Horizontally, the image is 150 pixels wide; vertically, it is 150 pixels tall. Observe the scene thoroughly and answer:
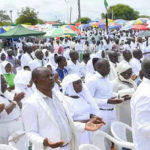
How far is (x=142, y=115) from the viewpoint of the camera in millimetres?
2668

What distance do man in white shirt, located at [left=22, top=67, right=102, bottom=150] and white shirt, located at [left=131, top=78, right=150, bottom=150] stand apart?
1.26 feet

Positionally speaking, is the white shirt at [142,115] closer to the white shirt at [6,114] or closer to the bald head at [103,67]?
the bald head at [103,67]

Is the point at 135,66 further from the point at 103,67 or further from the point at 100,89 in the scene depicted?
the point at 100,89

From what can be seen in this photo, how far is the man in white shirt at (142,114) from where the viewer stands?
266cm

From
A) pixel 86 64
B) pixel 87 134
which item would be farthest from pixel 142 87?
pixel 86 64

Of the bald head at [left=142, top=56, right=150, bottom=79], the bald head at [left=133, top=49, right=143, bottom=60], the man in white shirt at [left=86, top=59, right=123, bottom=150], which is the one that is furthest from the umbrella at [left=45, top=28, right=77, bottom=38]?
the bald head at [left=142, top=56, right=150, bottom=79]

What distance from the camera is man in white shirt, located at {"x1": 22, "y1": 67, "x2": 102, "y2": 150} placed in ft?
9.55

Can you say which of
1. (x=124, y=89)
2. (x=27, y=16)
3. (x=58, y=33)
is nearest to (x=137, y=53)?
(x=124, y=89)

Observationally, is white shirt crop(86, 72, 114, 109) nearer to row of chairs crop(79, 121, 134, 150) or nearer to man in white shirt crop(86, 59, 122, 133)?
man in white shirt crop(86, 59, 122, 133)

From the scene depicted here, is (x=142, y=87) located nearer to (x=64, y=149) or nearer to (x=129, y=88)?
(x=64, y=149)

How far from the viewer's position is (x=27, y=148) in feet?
14.6

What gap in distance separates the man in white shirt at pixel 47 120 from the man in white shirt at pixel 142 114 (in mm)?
375

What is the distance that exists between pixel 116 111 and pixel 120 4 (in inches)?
3782

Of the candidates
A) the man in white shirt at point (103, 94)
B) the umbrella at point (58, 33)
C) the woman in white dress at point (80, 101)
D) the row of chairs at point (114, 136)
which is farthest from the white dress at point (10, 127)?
the umbrella at point (58, 33)
